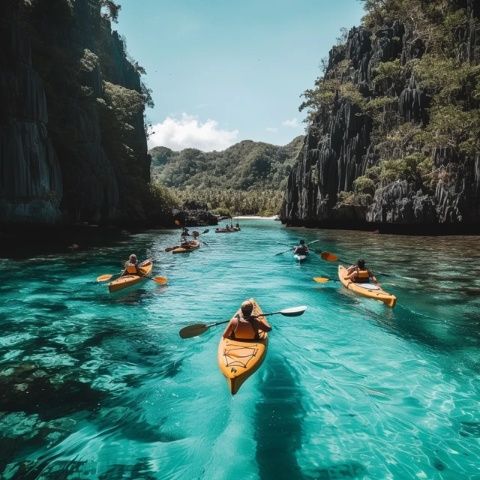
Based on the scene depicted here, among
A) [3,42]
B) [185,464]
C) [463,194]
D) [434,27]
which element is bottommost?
[185,464]

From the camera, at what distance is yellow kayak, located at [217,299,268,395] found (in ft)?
23.3

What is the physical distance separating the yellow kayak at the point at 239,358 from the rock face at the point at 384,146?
34.0 metres

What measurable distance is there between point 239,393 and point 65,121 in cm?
4181

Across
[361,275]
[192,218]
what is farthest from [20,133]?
[192,218]

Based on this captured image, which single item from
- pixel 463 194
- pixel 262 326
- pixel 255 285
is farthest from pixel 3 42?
pixel 463 194

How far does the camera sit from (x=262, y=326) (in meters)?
9.05

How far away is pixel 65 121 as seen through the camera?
4219cm

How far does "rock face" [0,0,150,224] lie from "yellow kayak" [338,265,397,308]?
26901mm

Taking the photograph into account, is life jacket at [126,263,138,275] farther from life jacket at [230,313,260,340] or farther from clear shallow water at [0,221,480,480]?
life jacket at [230,313,260,340]

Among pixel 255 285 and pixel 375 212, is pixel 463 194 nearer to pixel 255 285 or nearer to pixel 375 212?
pixel 375 212

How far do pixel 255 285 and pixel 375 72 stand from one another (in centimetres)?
4245

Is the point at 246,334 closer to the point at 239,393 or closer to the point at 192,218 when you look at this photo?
the point at 239,393

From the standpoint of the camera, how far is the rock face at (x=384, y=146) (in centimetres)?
3727

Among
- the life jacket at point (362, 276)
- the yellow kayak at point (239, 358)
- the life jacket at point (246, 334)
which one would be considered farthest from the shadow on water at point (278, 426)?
the life jacket at point (362, 276)
